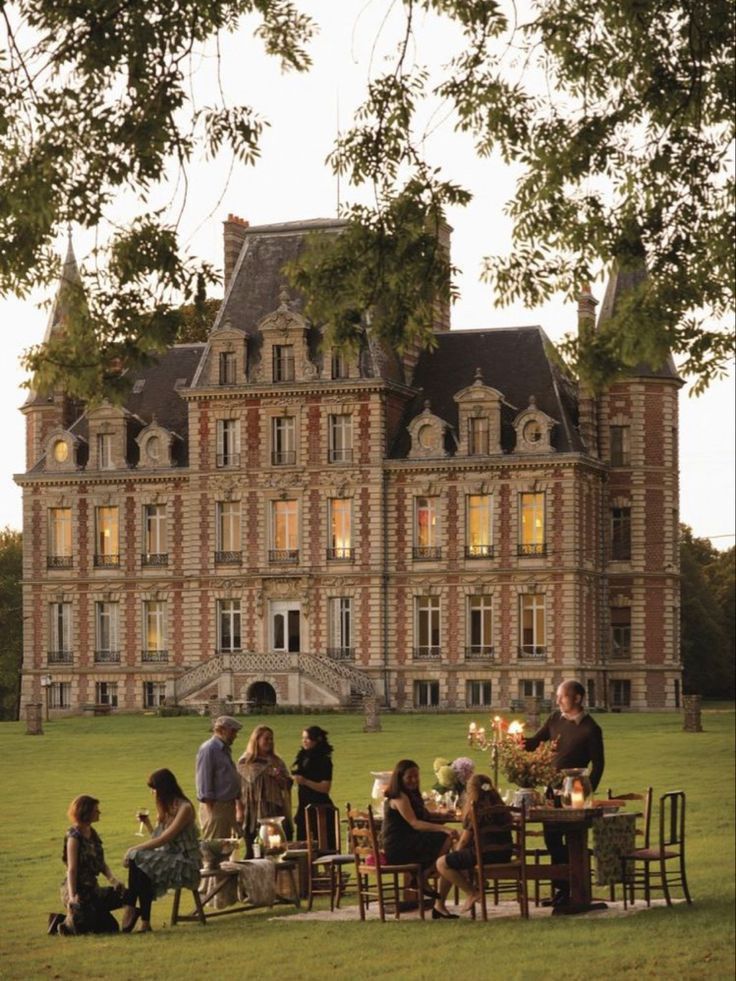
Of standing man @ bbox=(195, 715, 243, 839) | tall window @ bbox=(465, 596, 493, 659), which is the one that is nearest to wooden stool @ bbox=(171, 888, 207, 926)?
standing man @ bbox=(195, 715, 243, 839)

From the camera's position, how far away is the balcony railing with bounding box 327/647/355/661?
66750 mm

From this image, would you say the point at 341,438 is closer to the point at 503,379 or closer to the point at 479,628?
the point at 503,379

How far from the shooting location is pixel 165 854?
745 inches

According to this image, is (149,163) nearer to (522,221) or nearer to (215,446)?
(522,221)

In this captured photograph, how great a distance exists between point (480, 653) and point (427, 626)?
1.87 meters

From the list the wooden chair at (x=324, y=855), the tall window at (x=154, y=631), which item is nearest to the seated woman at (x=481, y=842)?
the wooden chair at (x=324, y=855)

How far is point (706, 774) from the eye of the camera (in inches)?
1377

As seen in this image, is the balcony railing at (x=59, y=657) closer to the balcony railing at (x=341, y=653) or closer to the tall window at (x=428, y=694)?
the balcony railing at (x=341, y=653)

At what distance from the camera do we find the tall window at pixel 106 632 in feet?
228

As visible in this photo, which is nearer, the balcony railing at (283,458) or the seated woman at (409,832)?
the seated woman at (409,832)

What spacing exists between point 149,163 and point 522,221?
2.86 meters

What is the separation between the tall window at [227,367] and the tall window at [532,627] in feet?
36.9

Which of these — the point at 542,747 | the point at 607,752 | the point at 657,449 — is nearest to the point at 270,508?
the point at 657,449

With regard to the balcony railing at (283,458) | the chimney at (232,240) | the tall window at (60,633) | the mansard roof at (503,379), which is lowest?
the tall window at (60,633)
